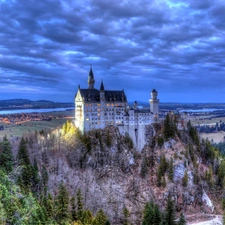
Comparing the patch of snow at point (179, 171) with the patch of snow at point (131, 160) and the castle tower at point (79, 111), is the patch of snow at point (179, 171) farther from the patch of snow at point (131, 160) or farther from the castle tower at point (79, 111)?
the castle tower at point (79, 111)

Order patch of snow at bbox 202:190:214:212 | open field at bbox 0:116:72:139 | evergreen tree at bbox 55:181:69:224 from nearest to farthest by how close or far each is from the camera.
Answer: evergreen tree at bbox 55:181:69:224
patch of snow at bbox 202:190:214:212
open field at bbox 0:116:72:139

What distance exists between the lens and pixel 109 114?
93500 millimetres

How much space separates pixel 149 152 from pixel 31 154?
4082 centimetres

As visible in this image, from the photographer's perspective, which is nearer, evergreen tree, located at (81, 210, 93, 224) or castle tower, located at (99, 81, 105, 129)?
evergreen tree, located at (81, 210, 93, 224)

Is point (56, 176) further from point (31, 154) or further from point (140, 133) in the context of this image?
point (140, 133)

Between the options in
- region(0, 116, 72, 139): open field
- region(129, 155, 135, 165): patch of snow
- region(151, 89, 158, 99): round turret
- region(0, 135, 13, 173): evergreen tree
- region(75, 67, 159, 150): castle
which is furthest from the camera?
region(0, 116, 72, 139): open field

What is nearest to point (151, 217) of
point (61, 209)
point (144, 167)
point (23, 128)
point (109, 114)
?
point (61, 209)

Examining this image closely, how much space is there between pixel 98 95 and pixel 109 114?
7931 mm

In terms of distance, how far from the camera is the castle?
297ft

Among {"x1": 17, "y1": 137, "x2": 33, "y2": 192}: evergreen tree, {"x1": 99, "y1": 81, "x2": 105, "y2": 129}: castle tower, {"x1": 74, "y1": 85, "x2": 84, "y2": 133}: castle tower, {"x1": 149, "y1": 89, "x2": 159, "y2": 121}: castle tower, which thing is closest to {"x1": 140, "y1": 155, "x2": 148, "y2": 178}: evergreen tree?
{"x1": 149, "y1": 89, "x2": 159, "y2": 121}: castle tower

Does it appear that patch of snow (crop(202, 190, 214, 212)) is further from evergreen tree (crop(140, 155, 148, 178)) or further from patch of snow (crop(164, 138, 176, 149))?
evergreen tree (crop(140, 155, 148, 178))

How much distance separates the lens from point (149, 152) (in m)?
95.2

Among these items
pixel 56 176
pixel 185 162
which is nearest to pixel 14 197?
pixel 56 176

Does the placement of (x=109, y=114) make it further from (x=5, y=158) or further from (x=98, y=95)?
(x=5, y=158)
